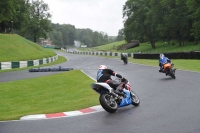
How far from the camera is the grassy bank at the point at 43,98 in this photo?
930 centimetres

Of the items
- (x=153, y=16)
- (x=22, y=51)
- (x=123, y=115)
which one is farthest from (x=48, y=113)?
(x=153, y=16)

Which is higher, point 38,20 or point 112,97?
point 38,20

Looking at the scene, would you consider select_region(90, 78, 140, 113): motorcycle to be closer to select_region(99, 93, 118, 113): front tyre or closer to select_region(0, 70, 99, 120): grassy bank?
select_region(99, 93, 118, 113): front tyre

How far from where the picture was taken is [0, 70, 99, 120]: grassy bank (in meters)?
9.30

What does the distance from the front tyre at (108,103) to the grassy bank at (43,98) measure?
47.2 inches

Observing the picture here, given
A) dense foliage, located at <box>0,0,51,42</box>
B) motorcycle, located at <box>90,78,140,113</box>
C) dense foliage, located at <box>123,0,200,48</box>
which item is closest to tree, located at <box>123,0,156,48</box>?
dense foliage, located at <box>123,0,200,48</box>

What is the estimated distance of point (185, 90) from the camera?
39.0 ft

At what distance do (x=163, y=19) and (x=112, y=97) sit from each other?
65.9 metres

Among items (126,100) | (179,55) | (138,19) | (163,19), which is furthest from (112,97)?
(138,19)

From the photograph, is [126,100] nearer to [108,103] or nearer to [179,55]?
[108,103]

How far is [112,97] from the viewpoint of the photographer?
8.55 m

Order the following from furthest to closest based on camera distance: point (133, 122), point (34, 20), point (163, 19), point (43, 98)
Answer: point (34, 20) < point (163, 19) < point (43, 98) < point (133, 122)

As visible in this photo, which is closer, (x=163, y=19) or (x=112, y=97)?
(x=112, y=97)

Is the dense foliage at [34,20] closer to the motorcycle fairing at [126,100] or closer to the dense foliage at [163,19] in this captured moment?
the dense foliage at [163,19]
